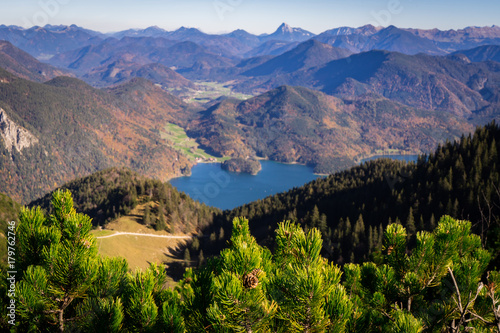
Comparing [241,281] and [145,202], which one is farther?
[145,202]

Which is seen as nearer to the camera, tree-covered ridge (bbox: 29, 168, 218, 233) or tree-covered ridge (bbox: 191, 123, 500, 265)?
tree-covered ridge (bbox: 191, 123, 500, 265)

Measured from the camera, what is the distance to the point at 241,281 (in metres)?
5.64

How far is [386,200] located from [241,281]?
13240 cm

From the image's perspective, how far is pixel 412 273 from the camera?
28.7ft

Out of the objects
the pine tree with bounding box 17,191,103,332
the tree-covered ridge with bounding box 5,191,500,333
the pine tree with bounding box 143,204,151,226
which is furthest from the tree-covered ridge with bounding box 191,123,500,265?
the pine tree with bounding box 17,191,103,332

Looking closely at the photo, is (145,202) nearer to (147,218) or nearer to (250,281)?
(147,218)

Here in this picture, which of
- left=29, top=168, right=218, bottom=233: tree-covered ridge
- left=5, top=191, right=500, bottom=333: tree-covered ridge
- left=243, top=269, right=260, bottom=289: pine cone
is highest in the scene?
left=243, top=269, right=260, bottom=289: pine cone

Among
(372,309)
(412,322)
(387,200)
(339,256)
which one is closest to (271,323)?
(412,322)

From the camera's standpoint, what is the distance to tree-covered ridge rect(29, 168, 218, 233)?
138m

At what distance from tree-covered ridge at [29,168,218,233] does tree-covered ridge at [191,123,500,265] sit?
35.5ft

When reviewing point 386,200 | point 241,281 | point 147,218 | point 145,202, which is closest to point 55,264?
point 241,281

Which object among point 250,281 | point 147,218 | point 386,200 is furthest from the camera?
point 147,218

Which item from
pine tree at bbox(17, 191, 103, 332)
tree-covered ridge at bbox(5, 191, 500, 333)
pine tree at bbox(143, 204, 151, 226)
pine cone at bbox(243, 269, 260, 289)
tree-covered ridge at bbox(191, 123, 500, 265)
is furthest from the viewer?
pine tree at bbox(143, 204, 151, 226)

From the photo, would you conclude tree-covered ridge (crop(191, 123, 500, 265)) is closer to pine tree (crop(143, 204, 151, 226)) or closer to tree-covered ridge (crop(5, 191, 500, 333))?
pine tree (crop(143, 204, 151, 226))
